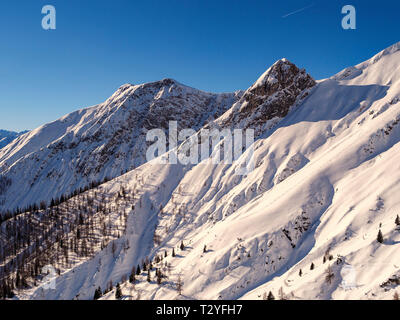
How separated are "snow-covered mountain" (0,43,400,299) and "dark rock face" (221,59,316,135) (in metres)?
0.71

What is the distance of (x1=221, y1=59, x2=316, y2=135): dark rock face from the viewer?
12081 centimetres

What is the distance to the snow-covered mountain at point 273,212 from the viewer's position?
43688mm

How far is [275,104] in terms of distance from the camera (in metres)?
122

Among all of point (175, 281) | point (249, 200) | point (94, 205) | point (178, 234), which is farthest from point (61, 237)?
point (249, 200)

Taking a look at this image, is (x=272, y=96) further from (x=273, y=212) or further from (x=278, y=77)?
(x=273, y=212)

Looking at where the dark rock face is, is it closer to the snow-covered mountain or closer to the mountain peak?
the mountain peak

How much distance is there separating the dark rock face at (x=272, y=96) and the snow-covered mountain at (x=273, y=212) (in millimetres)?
705

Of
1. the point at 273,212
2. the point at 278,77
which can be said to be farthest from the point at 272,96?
the point at 273,212

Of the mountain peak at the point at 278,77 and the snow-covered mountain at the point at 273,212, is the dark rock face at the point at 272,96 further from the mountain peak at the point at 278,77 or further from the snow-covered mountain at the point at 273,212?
the snow-covered mountain at the point at 273,212

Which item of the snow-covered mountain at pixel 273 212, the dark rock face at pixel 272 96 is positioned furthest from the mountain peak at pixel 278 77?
the snow-covered mountain at pixel 273 212

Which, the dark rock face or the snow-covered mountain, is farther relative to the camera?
the dark rock face

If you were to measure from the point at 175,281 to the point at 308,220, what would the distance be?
1394 inches

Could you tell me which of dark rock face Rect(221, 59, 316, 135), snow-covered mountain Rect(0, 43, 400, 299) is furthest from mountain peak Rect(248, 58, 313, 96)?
snow-covered mountain Rect(0, 43, 400, 299)

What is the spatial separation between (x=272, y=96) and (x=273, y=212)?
83663mm
